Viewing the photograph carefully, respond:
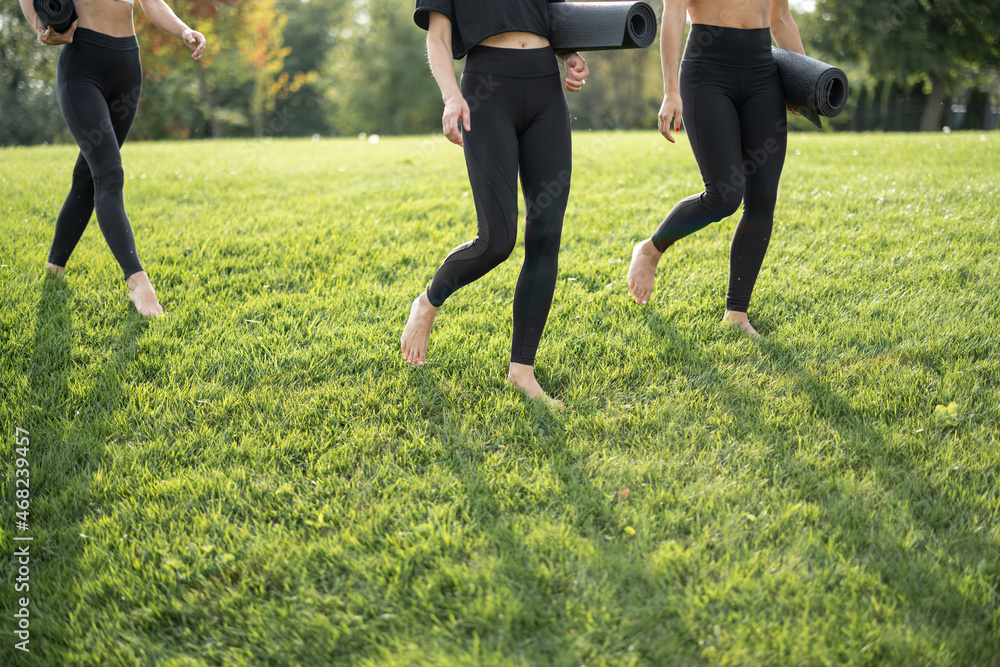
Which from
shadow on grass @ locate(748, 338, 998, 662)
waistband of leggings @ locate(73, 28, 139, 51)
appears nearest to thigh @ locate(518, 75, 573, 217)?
shadow on grass @ locate(748, 338, 998, 662)

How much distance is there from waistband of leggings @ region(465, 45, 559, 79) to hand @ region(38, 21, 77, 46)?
8.35ft

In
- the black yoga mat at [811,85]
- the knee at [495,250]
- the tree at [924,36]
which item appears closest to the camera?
the knee at [495,250]

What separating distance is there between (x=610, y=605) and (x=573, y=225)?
4.38m

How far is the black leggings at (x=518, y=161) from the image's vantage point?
280 cm

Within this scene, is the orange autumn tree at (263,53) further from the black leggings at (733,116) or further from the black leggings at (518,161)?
the black leggings at (518,161)

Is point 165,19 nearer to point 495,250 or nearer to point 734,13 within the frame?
point 495,250

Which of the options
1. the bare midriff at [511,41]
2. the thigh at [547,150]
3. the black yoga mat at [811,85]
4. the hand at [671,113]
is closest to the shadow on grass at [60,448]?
the thigh at [547,150]

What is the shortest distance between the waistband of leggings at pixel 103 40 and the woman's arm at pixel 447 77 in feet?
7.33

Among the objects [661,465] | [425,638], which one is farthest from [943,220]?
[425,638]

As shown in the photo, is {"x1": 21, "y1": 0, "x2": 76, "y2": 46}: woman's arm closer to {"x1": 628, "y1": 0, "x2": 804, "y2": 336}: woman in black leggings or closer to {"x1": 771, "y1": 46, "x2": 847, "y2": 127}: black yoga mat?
{"x1": 628, "y1": 0, "x2": 804, "y2": 336}: woman in black leggings

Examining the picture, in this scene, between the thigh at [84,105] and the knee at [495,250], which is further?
the thigh at [84,105]

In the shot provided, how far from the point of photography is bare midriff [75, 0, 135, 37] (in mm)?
3865

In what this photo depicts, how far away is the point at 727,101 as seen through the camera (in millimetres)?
3436

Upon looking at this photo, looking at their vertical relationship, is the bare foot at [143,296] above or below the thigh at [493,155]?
below
